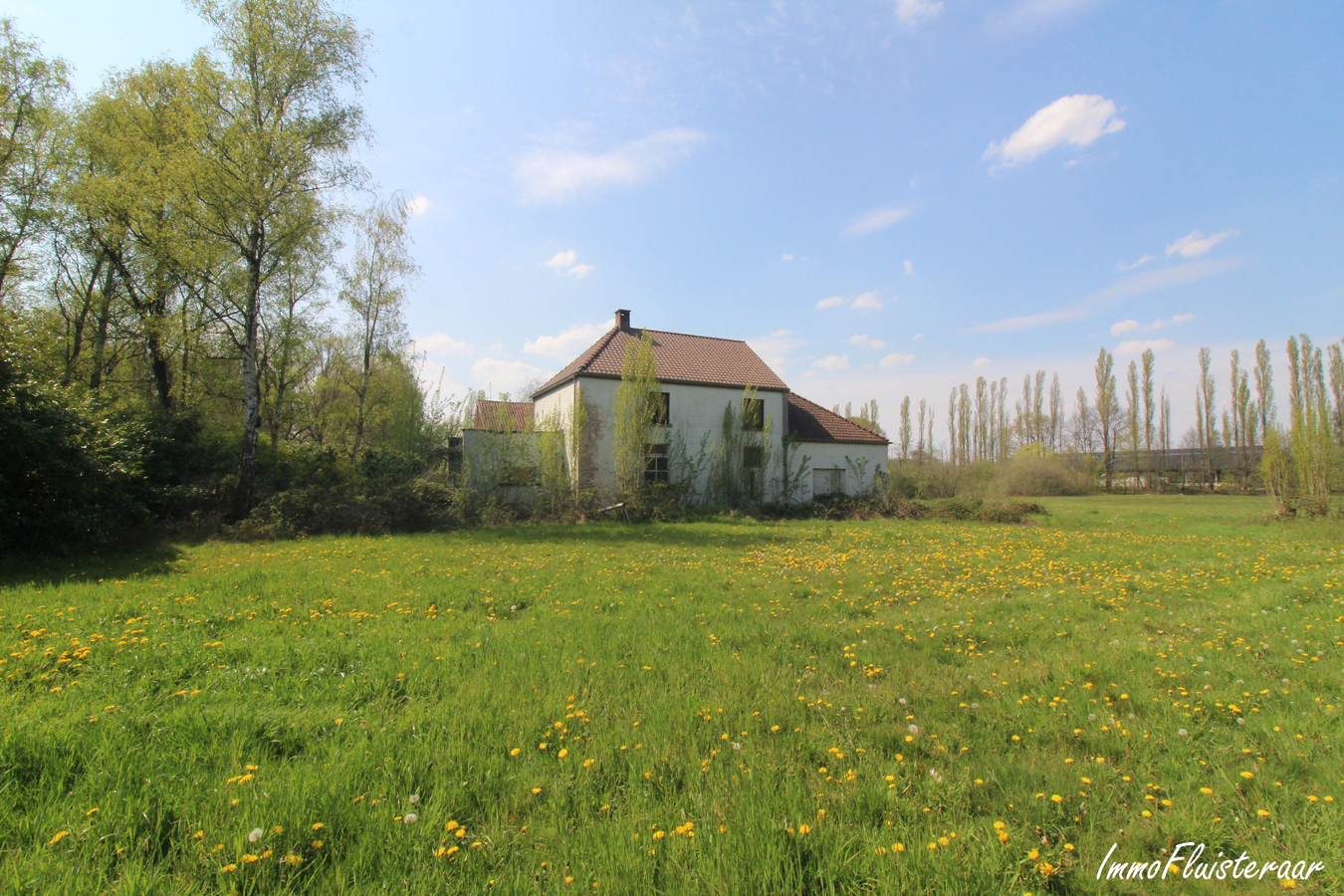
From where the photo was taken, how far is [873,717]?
3.69 m

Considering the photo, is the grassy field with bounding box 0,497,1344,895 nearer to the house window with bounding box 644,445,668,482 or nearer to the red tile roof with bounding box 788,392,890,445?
the house window with bounding box 644,445,668,482

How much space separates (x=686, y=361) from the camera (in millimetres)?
25953

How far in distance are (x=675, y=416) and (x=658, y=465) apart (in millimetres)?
2392

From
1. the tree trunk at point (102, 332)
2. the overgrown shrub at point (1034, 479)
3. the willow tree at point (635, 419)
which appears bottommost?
the overgrown shrub at point (1034, 479)

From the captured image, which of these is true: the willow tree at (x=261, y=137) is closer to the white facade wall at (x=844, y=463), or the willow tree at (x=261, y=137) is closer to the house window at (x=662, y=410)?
the house window at (x=662, y=410)

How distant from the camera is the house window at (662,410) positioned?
21.9m

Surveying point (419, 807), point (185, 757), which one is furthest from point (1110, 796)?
point (185, 757)

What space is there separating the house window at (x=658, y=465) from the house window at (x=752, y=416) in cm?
369

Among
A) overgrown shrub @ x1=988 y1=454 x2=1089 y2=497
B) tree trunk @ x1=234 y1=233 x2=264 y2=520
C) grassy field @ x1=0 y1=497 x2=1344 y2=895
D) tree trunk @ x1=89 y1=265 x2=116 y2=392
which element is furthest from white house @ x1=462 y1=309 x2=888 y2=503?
overgrown shrub @ x1=988 y1=454 x2=1089 y2=497

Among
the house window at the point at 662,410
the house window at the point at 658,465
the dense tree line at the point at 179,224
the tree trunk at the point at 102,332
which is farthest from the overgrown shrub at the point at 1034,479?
the tree trunk at the point at 102,332

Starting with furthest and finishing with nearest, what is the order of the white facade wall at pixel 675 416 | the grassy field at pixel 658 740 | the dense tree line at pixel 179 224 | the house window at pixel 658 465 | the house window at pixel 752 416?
the house window at pixel 752 416 → the house window at pixel 658 465 → the white facade wall at pixel 675 416 → the dense tree line at pixel 179 224 → the grassy field at pixel 658 740

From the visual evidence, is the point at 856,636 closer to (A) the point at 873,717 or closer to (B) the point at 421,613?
(A) the point at 873,717

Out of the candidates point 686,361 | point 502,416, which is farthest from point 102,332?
point 686,361

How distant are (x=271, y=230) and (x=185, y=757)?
60.0 ft
